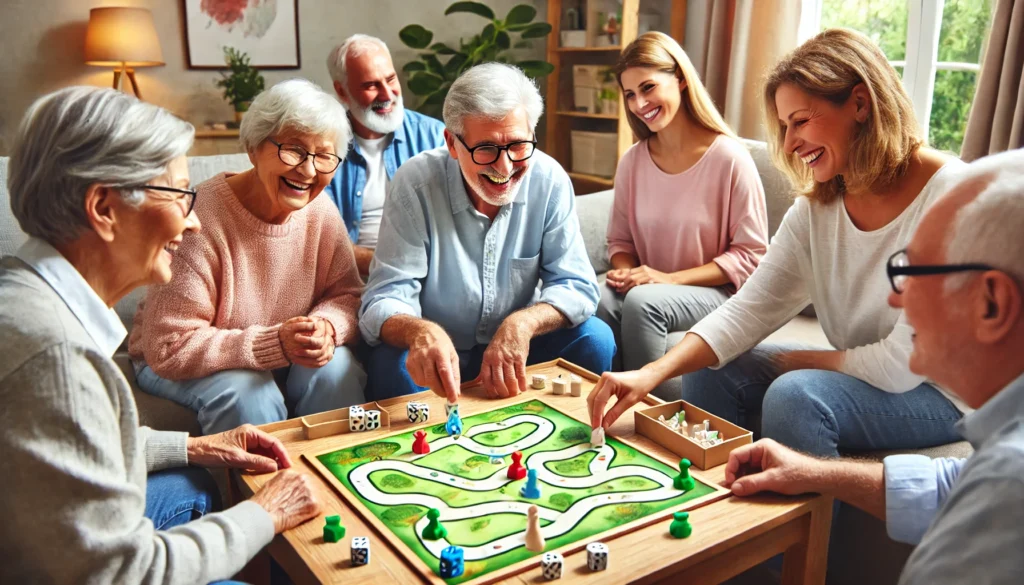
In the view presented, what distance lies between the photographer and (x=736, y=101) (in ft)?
13.0

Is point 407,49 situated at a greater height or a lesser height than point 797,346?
greater

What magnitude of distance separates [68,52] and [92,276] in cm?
392

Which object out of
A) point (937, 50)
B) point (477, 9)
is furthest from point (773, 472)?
point (477, 9)

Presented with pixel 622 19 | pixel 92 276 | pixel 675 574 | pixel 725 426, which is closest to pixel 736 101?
pixel 622 19

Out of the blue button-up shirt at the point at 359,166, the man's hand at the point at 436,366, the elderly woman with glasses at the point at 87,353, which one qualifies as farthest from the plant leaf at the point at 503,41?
the elderly woman with glasses at the point at 87,353

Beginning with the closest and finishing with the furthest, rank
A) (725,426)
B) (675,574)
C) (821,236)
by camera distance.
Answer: (675,574), (725,426), (821,236)

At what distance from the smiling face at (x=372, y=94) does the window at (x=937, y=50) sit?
2008 millimetres

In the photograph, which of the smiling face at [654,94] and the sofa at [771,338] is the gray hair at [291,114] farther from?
the smiling face at [654,94]

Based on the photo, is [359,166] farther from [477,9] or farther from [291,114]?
[477,9]

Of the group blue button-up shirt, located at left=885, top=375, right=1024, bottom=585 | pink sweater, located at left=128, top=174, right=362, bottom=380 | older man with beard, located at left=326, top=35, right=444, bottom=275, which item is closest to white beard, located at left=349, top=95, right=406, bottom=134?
older man with beard, located at left=326, top=35, right=444, bottom=275

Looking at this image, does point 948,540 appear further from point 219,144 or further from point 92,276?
point 219,144

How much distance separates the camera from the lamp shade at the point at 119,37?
419 cm

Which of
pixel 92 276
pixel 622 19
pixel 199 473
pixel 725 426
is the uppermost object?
pixel 622 19

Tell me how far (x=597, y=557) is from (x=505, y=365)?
78 cm
